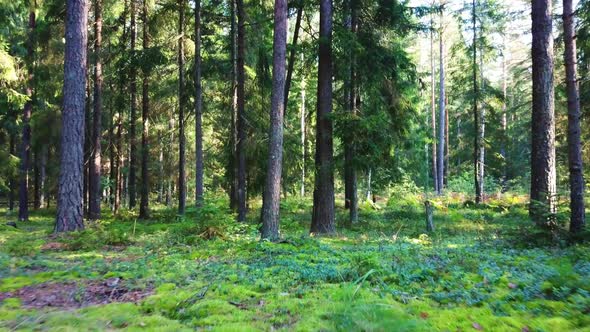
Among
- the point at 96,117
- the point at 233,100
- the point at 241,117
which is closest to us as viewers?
the point at 241,117

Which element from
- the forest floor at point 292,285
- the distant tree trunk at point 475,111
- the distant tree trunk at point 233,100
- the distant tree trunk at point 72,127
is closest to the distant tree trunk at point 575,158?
the forest floor at point 292,285

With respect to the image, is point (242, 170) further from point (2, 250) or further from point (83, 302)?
point (83, 302)

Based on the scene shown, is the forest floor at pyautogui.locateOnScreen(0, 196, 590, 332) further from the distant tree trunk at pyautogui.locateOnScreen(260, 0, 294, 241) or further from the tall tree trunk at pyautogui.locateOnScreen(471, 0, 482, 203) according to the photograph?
the tall tree trunk at pyautogui.locateOnScreen(471, 0, 482, 203)

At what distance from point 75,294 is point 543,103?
37.6 ft

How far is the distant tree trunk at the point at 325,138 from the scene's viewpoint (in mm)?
12508

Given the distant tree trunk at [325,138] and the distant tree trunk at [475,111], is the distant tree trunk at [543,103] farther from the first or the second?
the distant tree trunk at [475,111]

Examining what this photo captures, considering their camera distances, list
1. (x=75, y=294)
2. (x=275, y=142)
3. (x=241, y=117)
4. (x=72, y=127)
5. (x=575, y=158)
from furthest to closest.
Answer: (x=241, y=117) → (x=72, y=127) → (x=275, y=142) → (x=575, y=158) → (x=75, y=294)

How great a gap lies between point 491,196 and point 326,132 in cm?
1875

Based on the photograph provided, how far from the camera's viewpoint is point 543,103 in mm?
11320

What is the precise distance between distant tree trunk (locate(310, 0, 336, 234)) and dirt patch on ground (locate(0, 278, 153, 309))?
7.27 m

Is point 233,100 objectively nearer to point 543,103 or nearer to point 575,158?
point 543,103

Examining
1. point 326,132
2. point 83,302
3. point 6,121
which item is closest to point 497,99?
point 326,132

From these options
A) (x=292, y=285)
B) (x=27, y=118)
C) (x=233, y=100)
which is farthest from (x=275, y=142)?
(x=27, y=118)

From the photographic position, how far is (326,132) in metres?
12.6
